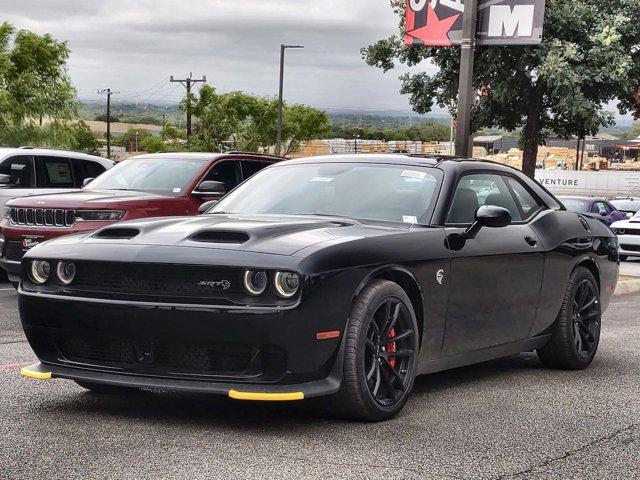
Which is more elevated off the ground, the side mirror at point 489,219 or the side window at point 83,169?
the side mirror at point 489,219

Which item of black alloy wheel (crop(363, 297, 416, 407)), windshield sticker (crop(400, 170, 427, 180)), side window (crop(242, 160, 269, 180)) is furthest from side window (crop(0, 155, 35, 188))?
black alloy wheel (crop(363, 297, 416, 407))

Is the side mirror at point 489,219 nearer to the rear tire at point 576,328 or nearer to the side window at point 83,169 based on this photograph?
the rear tire at point 576,328

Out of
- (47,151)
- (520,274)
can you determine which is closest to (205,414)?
(520,274)

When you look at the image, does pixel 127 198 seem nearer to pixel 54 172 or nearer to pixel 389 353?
pixel 54 172

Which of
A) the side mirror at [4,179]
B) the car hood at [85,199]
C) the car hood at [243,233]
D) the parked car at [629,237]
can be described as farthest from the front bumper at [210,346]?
the parked car at [629,237]

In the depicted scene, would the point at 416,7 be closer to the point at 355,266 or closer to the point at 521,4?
the point at 521,4

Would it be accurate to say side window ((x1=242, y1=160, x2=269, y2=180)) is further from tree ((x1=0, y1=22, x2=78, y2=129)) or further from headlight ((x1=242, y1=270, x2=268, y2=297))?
tree ((x1=0, y1=22, x2=78, y2=129))

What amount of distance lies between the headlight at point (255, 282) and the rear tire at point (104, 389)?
0.95 meters

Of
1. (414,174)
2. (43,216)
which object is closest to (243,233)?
(414,174)

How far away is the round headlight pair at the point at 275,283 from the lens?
A: 207 inches

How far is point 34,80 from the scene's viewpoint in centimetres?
5416

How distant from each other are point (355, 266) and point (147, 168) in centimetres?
798

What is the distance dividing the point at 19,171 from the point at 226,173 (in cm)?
351

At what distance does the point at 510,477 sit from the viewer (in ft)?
15.6
